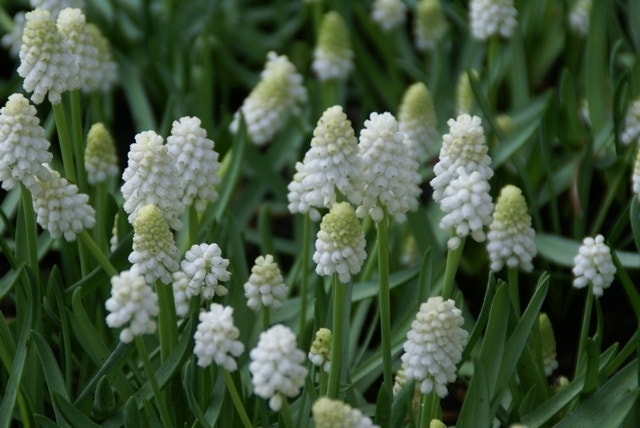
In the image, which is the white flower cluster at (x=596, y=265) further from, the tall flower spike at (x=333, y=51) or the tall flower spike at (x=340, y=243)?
the tall flower spike at (x=333, y=51)

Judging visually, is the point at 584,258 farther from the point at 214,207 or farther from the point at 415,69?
the point at 415,69

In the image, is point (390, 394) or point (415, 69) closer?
point (390, 394)

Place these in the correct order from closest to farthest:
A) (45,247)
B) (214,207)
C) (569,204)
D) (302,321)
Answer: (302,321) → (45,247) → (214,207) → (569,204)

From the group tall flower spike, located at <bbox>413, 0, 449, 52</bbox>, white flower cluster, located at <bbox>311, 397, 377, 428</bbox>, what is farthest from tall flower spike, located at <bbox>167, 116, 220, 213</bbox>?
tall flower spike, located at <bbox>413, 0, 449, 52</bbox>

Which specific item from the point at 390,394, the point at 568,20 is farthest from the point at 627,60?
the point at 390,394

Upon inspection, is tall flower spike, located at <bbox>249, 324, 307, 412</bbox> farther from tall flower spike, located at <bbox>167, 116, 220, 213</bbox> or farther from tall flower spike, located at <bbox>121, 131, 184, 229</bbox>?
tall flower spike, located at <bbox>167, 116, 220, 213</bbox>

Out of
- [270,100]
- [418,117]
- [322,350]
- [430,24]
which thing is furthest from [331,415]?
[430,24]
